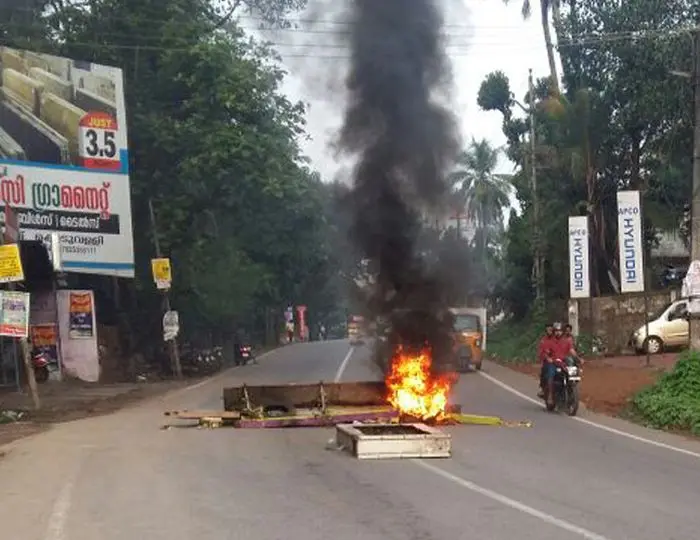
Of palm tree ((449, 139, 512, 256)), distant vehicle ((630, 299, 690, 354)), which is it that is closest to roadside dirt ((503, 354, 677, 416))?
distant vehicle ((630, 299, 690, 354))

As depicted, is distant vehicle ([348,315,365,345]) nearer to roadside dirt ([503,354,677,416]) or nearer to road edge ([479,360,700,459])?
road edge ([479,360,700,459])

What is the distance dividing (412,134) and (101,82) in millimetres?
14153

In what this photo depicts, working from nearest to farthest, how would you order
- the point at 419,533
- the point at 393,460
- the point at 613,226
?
the point at 419,533 → the point at 393,460 → the point at 613,226

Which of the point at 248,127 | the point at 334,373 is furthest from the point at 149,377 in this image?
the point at 248,127

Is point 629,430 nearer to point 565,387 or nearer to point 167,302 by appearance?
point 565,387

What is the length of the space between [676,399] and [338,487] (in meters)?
9.02

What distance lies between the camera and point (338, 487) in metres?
10.1

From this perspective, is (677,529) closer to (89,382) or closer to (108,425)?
(108,425)

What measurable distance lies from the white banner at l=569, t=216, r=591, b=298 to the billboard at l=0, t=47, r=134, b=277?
13442 millimetres

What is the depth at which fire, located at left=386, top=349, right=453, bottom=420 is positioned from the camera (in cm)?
1588

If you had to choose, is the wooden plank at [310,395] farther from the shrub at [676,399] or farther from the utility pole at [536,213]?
the utility pole at [536,213]

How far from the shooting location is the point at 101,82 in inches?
1131

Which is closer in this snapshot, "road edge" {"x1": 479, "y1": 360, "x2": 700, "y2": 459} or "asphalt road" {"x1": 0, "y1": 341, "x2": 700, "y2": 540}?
"asphalt road" {"x1": 0, "y1": 341, "x2": 700, "y2": 540}

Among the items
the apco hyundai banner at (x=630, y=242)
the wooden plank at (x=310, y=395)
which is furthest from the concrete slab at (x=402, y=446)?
the apco hyundai banner at (x=630, y=242)
